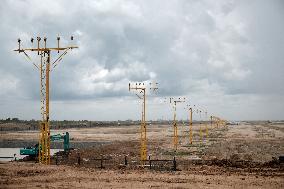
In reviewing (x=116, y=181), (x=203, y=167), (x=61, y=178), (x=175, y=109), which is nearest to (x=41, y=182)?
(x=61, y=178)

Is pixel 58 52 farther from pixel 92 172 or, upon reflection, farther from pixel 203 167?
pixel 203 167

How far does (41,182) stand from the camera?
2088 cm

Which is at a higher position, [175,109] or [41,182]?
[175,109]

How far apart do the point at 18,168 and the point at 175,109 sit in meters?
20.9

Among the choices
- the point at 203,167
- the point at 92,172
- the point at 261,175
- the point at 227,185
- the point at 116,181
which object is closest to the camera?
the point at 227,185

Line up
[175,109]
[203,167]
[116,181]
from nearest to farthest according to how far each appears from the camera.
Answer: [116,181]
[203,167]
[175,109]

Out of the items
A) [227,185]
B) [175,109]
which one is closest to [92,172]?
[227,185]

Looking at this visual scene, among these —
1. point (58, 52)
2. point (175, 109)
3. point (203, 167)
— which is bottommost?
point (203, 167)

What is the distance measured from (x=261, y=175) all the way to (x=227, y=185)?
422cm

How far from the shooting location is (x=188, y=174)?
23.6 metres

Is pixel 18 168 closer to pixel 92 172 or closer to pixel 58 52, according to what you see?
pixel 92 172

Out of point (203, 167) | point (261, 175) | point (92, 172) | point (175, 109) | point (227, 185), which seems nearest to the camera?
point (227, 185)

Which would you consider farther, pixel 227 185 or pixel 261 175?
pixel 261 175

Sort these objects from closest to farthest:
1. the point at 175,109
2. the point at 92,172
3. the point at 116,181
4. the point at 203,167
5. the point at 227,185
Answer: the point at 227,185, the point at 116,181, the point at 92,172, the point at 203,167, the point at 175,109
